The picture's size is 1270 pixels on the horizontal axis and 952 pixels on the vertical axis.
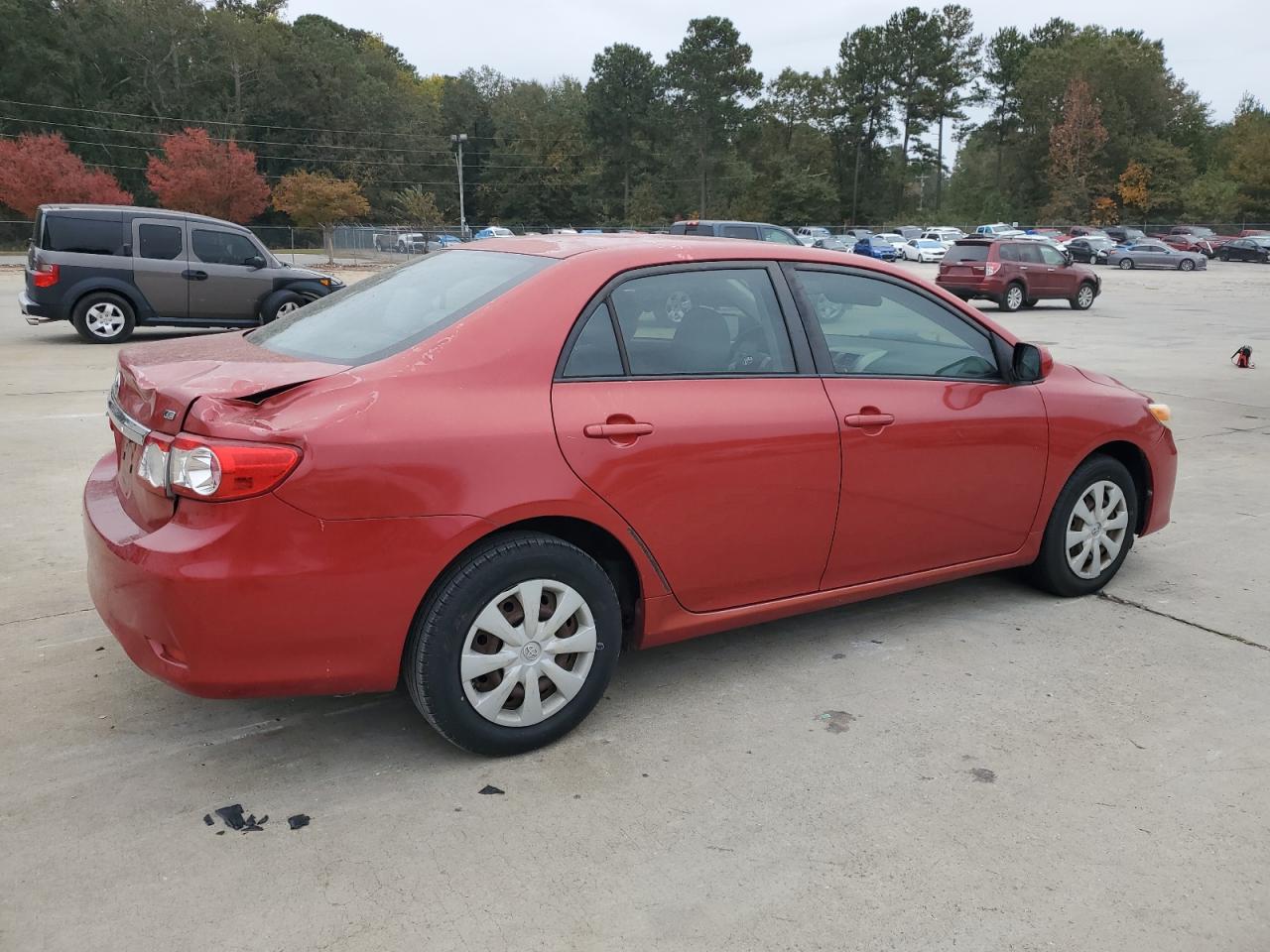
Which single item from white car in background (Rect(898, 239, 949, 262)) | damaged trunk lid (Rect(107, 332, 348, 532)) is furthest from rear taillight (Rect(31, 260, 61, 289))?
white car in background (Rect(898, 239, 949, 262))

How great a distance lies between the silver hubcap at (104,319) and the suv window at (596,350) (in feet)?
41.2

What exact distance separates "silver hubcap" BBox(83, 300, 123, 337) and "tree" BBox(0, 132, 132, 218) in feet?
122

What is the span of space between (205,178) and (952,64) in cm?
7013

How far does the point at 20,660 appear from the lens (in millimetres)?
3914

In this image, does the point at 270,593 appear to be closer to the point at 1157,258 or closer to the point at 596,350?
the point at 596,350

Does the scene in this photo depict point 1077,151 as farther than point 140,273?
Yes

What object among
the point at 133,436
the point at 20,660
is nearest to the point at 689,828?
the point at 133,436

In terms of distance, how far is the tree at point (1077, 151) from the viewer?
77062mm

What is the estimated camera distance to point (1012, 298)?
933 inches

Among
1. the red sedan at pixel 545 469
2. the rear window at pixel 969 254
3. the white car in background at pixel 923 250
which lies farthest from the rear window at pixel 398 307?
the white car in background at pixel 923 250

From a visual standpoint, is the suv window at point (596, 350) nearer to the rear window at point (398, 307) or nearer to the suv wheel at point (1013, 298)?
the rear window at point (398, 307)

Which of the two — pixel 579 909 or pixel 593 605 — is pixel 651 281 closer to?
pixel 593 605

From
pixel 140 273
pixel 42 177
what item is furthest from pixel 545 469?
pixel 42 177

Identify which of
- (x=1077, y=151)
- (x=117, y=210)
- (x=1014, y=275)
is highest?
(x=1077, y=151)
